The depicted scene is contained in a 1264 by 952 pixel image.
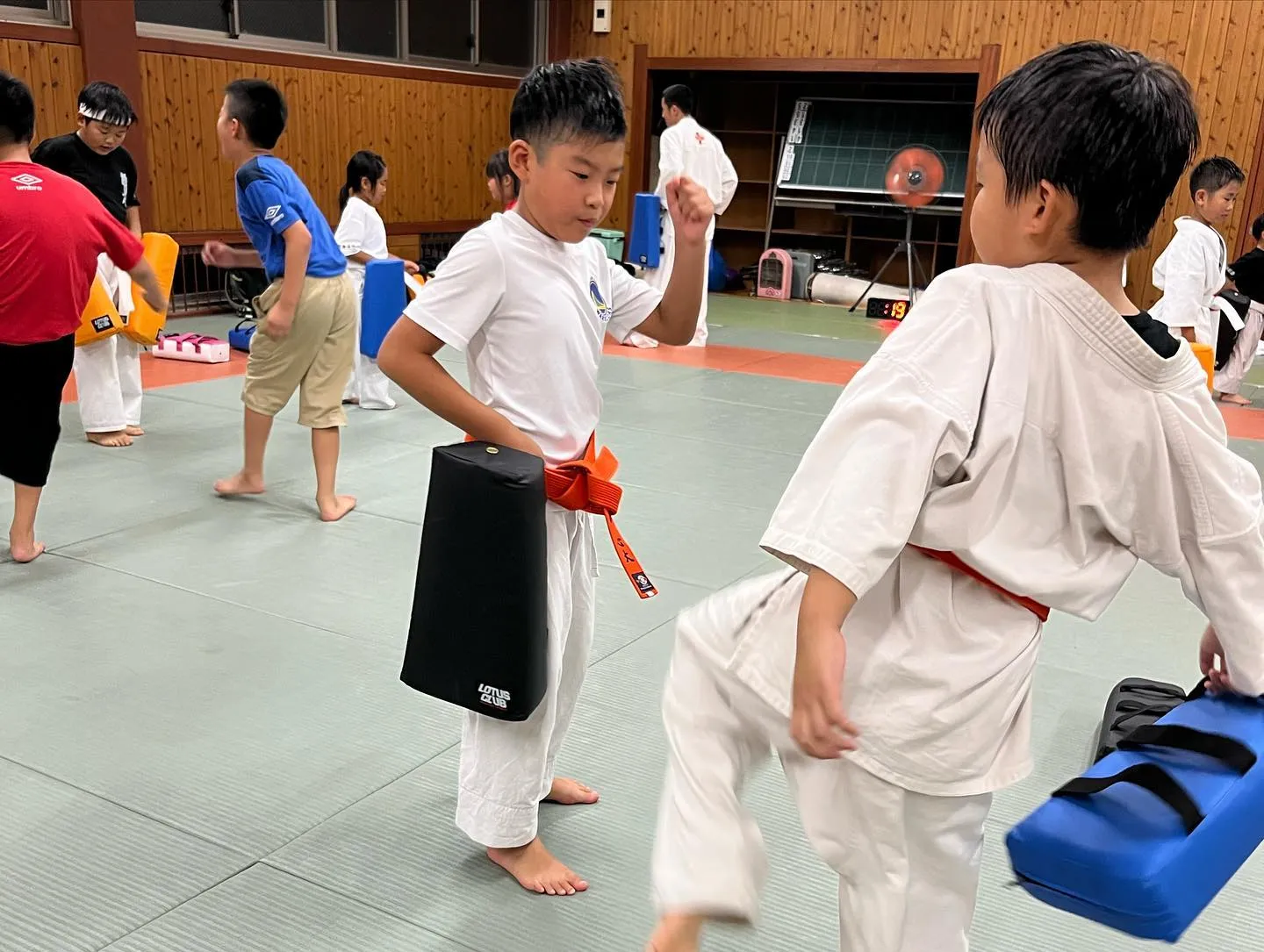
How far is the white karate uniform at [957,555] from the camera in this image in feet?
3.76

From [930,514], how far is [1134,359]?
27 centimetres

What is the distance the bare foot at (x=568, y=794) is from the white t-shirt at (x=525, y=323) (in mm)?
779

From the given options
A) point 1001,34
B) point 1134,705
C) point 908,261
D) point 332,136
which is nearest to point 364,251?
point 1134,705

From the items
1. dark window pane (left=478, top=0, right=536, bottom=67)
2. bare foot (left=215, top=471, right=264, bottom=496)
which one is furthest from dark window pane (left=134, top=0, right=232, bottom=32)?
bare foot (left=215, top=471, right=264, bottom=496)

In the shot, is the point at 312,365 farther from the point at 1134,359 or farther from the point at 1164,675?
the point at 1134,359

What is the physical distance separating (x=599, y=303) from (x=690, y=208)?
348 millimetres

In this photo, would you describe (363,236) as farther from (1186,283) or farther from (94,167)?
(1186,283)

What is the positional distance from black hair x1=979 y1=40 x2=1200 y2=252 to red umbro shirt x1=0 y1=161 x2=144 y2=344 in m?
3.13

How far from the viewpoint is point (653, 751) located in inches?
103

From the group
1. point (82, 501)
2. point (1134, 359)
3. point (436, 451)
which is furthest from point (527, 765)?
point (82, 501)

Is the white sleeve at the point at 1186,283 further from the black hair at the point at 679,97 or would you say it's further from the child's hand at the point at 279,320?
the child's hand at the point at 279,320

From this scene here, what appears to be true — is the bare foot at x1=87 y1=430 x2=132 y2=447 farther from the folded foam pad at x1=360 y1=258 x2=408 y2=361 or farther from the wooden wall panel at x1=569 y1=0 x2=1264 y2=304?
the wooden wall panel at x1=569 y1=0 x2=1264 y2=304

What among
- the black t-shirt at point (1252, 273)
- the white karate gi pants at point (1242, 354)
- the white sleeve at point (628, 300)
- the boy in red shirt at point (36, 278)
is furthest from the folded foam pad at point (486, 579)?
the black t-shirt at point (1252, 273)

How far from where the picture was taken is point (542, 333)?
1.95 meters
